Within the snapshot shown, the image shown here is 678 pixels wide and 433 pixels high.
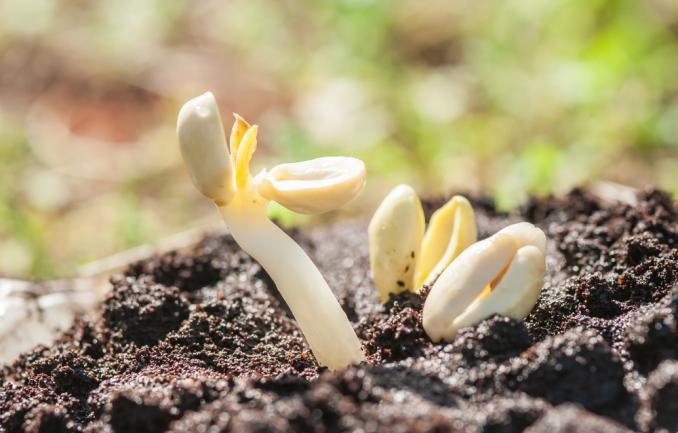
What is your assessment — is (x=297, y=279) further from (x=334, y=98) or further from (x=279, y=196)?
(x=334, y=98)

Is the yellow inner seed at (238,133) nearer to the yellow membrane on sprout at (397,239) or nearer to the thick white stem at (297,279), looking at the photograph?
the thick white stem at (297,279)

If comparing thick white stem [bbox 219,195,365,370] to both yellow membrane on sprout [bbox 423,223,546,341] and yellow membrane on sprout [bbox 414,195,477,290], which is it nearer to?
yellow membrane on sprout [bbox 423,223,546,341]

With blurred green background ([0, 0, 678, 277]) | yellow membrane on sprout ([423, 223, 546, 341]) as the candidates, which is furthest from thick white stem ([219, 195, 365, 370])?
blurred green background ([0, 0, 678, 277])

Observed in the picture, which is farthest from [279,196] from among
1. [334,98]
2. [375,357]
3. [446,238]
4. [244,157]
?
[334,98]

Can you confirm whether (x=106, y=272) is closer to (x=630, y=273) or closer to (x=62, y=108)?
(x=630, y=273)

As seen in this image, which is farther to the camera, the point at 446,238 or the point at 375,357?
the point at 446,238

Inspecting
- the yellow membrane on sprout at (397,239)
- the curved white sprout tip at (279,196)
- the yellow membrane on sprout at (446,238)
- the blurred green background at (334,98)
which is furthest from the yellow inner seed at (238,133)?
the blurred green background at (334,98)

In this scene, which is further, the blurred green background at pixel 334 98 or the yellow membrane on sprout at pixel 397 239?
the blurred green background at pixel 334 98

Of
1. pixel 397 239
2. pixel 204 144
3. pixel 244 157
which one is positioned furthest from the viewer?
pixel 397 239
